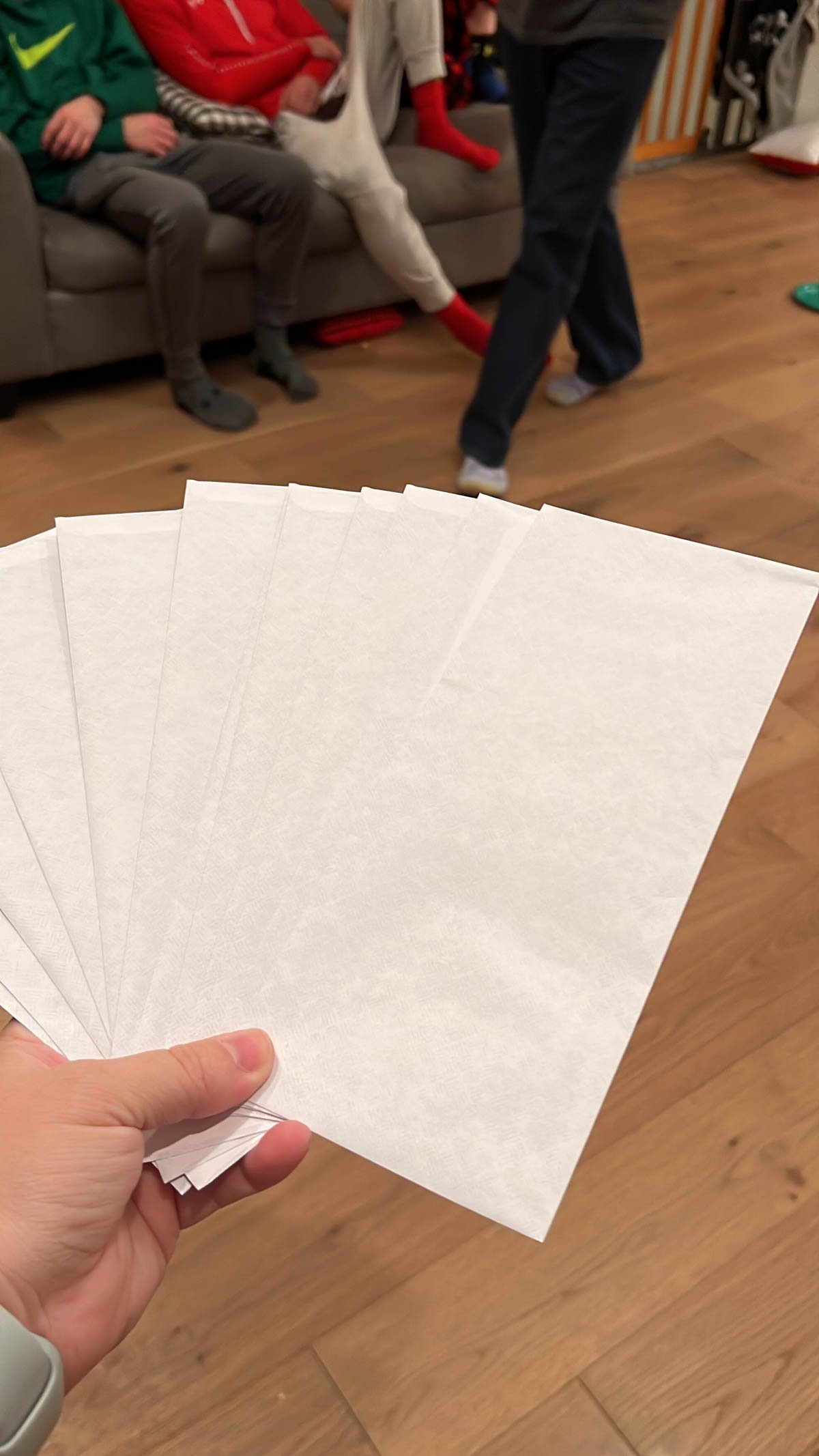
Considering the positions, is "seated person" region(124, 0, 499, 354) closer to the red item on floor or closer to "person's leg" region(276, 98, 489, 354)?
"person's leg" region(276, 98, 489, 354)

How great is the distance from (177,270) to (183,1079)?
80.2 inches

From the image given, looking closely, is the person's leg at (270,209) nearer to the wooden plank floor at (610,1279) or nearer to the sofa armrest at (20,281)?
the sofa armrest at (20,281)

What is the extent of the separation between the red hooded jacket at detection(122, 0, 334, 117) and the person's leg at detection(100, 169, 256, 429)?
1.11 feet

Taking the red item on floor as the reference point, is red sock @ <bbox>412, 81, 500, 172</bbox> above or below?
above

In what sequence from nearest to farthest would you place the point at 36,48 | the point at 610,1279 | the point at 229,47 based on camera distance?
the point at 610,1279 → the point at 36,48 → the point at 229,47

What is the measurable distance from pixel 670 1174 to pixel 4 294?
77.4 inches

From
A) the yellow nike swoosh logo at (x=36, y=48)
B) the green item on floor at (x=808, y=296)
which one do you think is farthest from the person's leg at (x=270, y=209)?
the green item on floor at (x=808, y=296)

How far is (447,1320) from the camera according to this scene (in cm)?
105

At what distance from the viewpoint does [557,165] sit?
6.07 ft

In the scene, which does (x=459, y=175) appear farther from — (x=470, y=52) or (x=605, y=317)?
(x=605, y=317)

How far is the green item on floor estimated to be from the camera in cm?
289

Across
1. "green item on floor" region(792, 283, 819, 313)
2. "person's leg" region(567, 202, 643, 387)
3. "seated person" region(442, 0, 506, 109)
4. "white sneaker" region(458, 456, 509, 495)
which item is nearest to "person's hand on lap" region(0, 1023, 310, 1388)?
"white sneaker" region(458, 456, 509, 495)

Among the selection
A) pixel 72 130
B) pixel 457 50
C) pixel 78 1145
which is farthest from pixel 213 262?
pixel 78 1145

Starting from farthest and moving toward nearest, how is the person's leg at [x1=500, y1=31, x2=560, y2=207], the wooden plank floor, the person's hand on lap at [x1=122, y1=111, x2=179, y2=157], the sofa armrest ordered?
the person's hand on lap at [x1=122, y1=111, x2=179, y2=157]
the sofa armrest
the person's leg at [x1=500, y1=31, x2=560, y2=207]
the wooden plank floor
